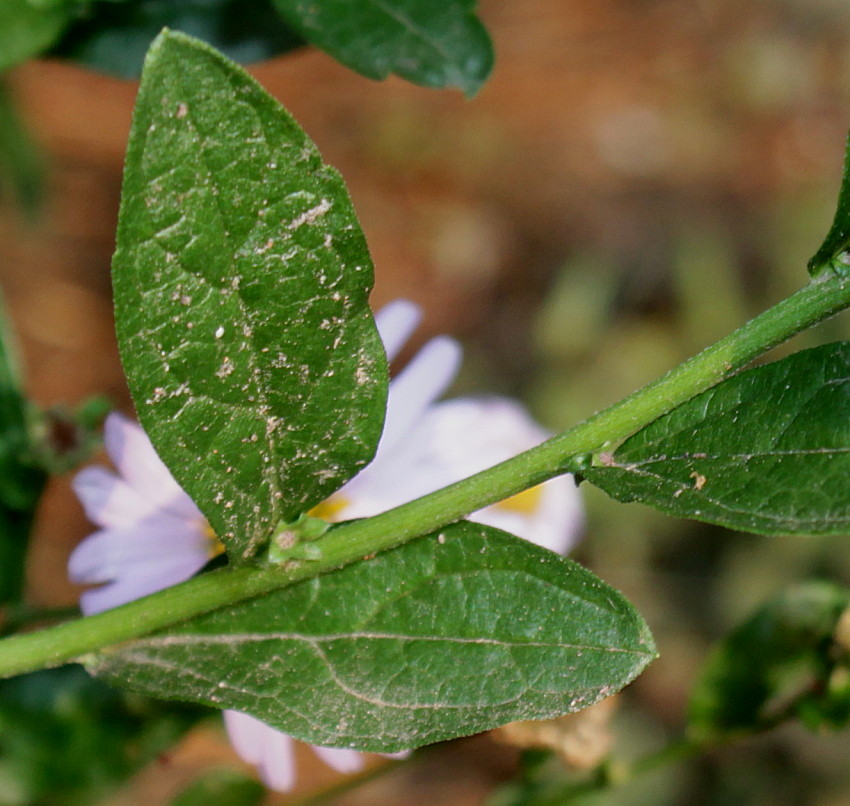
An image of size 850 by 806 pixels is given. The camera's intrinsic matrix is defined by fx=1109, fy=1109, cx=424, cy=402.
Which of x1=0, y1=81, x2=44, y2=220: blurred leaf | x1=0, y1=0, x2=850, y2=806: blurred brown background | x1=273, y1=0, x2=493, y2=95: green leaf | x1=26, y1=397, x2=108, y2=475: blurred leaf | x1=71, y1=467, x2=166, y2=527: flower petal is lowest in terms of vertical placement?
x1=0, y1=0, x2=850, y2=806: blurred brown background

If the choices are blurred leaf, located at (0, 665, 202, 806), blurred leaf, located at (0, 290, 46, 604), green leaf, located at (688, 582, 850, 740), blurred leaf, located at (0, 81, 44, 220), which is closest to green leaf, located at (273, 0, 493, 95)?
blurred leaf, located at (0, 290, 46, 604)

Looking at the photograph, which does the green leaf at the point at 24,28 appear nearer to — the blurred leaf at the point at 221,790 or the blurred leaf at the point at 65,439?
the blurred leaf at the point at 65,439

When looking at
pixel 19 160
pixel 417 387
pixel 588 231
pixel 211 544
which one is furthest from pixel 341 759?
pixel 588 231

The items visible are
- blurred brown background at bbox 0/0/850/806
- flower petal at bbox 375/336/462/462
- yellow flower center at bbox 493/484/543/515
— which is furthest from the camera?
Answer: blurred brown background at bbox 0/0/850/806

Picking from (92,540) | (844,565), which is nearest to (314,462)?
(92,540)

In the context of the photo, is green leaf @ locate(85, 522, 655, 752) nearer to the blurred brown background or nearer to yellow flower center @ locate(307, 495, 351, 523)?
yellow flower center @ locate(307, 495, 351, 523)

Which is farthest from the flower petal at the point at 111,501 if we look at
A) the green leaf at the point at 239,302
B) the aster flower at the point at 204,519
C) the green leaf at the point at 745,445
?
the green leaf at the point at 745,445

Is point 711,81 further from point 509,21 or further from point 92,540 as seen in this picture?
point 92,540
